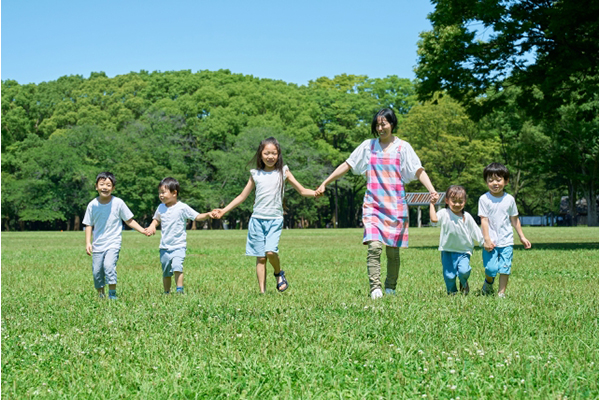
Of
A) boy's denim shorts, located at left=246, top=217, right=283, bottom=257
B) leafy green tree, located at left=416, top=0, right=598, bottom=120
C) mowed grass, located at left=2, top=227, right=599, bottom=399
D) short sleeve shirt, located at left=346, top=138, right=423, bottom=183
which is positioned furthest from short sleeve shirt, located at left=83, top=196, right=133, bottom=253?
leafy green tree, located at left=416, top=0, right=598, bottom=120

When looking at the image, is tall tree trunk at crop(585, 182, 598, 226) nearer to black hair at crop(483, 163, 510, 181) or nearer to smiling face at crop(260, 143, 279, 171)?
black hair at crop(483, 163, 510, 181)

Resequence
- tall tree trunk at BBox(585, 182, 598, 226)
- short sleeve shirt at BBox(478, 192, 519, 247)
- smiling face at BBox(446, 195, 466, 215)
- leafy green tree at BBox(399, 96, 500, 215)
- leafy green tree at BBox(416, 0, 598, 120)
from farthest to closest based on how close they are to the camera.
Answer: leafy green tree at BBox(399, 96, 500, 215)
tall tree trunk at BBox(585, 182, 598, 226)
leafy green tree at BBox(416, 0, 598, 120)
smiling face at BBox(446, 195, 466, 215)
short sleeve shirt at BBox(478, 192, 519, 247)

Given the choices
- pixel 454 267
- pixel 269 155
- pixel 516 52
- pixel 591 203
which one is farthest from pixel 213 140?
pixel 454 267

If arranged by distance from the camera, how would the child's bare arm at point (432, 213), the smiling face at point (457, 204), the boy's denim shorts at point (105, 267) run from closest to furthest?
the child's bare arm at point (432, 213), the smiling face at point (457, 204), the boy's denim shorts at point (105, 267)

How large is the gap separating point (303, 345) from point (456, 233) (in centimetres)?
370

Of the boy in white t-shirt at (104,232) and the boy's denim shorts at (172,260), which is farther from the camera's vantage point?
the boy's denim shorts at (172,260)

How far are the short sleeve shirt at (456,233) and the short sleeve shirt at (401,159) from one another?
0.68 m

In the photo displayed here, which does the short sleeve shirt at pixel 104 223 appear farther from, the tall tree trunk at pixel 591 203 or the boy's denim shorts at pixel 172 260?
the tall tree trunk at pixel 591 203

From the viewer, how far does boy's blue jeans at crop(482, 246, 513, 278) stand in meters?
7.86

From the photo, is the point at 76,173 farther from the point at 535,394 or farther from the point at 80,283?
the point at 535,394

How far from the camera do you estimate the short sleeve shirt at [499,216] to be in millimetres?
7895

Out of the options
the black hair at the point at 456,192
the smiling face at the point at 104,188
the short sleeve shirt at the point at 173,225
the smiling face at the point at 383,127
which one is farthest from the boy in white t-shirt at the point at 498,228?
the smiling face at the point at 104,188

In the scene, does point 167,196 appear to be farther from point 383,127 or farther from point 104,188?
point 383,127

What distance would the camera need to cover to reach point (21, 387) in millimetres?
3883
